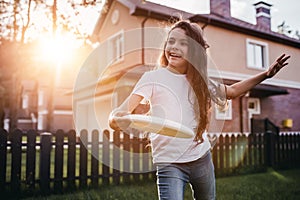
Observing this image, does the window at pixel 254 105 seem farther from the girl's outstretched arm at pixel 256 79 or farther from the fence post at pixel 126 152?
the girl's outstretched arm at pixel 256 79

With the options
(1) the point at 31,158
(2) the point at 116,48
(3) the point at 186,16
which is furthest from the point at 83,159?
(2) the point at 116,48

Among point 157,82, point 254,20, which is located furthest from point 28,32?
point 254,20

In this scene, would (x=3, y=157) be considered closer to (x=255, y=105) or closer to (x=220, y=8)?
(x=220, y=8)

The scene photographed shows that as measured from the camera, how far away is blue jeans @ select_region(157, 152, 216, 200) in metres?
1.79

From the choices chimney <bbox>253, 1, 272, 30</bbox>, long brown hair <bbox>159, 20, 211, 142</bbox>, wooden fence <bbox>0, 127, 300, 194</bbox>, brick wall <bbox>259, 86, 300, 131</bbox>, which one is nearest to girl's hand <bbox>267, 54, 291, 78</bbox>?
long brown hair <bbox>159, 20, 211, 142</bbox>

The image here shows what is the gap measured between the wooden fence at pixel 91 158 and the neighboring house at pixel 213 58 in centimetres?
521

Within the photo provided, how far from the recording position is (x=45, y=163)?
5.25 m

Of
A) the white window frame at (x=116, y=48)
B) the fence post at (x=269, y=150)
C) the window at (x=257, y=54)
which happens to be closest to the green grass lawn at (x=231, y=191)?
the fence post at (x=269, y=150)

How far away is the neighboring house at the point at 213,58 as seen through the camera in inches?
500

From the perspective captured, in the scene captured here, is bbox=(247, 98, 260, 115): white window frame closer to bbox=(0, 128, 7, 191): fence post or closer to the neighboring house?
the neighboring house

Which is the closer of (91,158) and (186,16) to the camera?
(91,158)

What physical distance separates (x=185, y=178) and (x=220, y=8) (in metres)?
15.1

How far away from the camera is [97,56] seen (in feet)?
56.8

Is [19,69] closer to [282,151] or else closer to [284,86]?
[282,151]
